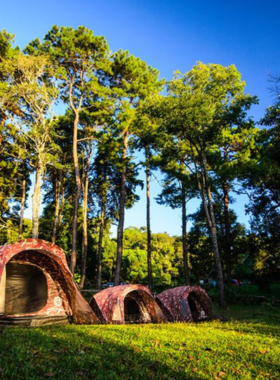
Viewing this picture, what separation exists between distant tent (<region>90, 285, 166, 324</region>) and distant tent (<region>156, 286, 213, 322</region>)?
539mm

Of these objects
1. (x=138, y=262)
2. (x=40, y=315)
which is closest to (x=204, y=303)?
(x=40, y=315)

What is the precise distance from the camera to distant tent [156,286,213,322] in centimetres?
1073

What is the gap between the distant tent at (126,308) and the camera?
9843mm

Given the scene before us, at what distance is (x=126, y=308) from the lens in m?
11.3

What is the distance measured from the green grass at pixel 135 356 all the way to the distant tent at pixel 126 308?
2571 mm

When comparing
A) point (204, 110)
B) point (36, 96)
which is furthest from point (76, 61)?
point (204, 110)

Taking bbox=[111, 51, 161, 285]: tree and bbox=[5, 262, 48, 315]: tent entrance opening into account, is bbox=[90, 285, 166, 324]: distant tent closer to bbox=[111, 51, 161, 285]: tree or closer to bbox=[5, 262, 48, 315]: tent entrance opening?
bbox=[5, 262, 48, 315]: tent entrance opening

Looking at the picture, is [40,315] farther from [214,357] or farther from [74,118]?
[74,118]

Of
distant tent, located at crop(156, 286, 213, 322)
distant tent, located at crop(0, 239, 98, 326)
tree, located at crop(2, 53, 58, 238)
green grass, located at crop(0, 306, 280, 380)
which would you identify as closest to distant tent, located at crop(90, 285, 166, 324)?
distant tent, located at crop(156, 286, 213, 322)

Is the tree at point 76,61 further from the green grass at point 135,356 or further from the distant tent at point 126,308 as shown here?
the green grass at point 135,356

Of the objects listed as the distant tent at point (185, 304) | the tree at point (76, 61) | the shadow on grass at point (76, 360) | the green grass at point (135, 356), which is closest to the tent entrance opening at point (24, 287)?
the green grass at point (135, 356)

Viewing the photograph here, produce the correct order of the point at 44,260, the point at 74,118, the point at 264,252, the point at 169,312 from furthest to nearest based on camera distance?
the point at 264,252
the point at 74,118
the point at 169,312
the point at 44,260

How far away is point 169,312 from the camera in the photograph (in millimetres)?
10867

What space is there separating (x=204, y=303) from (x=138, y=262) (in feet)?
117
